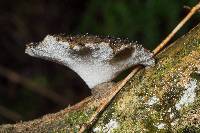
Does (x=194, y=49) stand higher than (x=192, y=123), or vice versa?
(x=194, y=49)

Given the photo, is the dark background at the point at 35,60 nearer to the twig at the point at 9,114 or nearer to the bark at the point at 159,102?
the twig at the point at 9,114

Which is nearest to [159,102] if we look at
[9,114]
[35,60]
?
[9,114]

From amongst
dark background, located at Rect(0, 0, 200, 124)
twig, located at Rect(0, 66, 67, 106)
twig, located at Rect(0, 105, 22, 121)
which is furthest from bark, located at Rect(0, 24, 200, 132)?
twig, located at Rect(0, 66, 67, 106)

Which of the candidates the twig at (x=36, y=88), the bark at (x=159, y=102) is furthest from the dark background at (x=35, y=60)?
the bark at (x=159, y=102)

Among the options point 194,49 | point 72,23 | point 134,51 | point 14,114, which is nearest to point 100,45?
point 134,51

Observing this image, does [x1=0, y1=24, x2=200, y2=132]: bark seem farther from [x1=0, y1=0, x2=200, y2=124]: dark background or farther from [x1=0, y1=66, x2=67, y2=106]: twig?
[x1=0, y1=66, x2=67, y2=106]: twig

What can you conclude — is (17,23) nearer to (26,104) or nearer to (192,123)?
(26,104)

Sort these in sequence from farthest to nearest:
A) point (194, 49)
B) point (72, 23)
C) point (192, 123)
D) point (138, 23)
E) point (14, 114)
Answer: point (72, 23) → point (14, 114) → point (138, 23) → point (194, 49) → point (192, 123)

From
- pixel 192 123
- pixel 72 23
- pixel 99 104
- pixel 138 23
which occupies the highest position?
pixel 72 23
